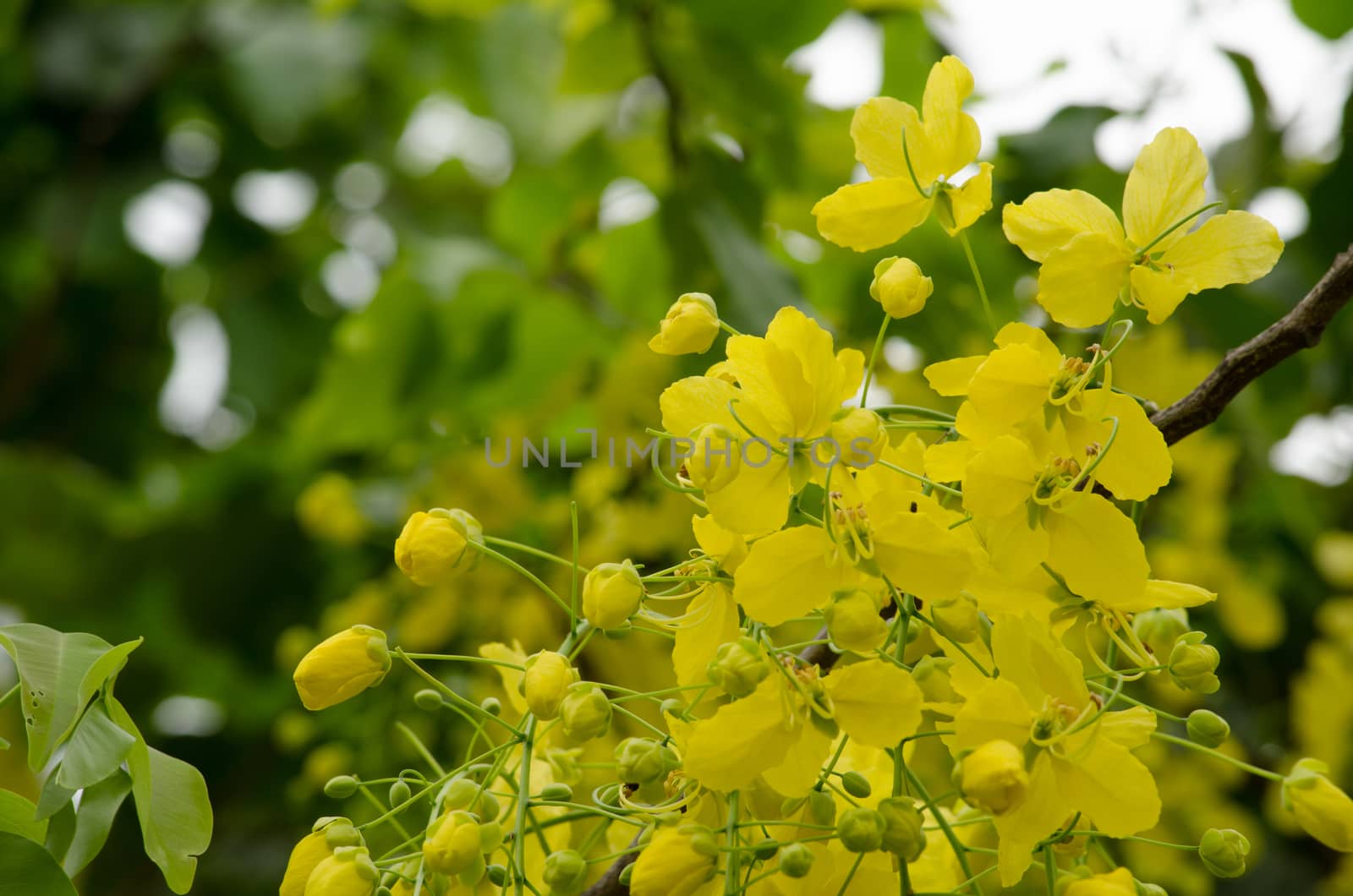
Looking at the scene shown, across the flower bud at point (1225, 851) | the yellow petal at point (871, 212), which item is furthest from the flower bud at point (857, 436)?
the flower bud at point (1225, 851)

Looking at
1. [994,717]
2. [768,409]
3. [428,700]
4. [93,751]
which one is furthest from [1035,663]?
[93,751]

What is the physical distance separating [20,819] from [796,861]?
30 centimetres

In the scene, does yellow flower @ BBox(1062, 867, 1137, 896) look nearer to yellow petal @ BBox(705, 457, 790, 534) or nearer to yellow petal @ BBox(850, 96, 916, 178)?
yellow petal @ BBox(705, 457, 790, 534)

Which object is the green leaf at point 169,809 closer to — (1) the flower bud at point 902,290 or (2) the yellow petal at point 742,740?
(2) the yellow petal at point 742,740

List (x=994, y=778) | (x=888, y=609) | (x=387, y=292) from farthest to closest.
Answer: (x=387, y=292) < (x=888, y=609) < (x=994, y=778)

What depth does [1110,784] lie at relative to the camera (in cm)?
45

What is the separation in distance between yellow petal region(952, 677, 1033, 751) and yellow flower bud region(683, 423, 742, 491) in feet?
0.39

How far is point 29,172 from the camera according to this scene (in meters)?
1.67

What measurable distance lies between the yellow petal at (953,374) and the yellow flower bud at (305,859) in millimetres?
296

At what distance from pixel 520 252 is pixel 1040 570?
0.98 meters

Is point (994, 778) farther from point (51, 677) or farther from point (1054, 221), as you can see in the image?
point (51, 677)

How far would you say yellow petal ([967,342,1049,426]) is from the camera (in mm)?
439

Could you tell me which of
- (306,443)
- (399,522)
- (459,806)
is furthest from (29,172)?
(459,806)

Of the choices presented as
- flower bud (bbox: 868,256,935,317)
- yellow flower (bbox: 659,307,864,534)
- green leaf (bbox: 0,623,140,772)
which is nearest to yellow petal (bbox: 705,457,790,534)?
yellow flower (bbox: 659,307,864,534)
